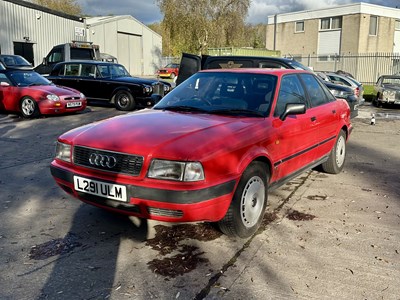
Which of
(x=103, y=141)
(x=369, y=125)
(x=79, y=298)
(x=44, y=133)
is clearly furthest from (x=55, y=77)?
(x=79, y=298)

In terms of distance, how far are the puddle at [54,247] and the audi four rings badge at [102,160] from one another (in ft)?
2.55

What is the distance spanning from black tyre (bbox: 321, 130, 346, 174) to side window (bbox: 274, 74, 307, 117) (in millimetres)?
1332

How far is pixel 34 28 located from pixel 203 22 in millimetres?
18907

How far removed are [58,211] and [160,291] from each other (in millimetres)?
2078

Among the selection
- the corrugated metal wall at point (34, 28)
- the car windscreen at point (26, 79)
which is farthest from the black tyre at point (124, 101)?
the corrugated metal wall at point (34, 28)

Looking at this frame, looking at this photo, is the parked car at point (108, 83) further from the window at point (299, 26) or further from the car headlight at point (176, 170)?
the window at point (299, 26)

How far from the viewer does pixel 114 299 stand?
275 cm

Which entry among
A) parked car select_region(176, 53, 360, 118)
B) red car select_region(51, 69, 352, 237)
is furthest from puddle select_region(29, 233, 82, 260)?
parked car select_region(176, 53, 360, 118)

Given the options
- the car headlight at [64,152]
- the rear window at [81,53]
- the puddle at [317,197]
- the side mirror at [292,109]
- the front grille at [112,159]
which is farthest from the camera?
the rear window at [81,53]

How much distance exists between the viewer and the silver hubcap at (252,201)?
3611 mm

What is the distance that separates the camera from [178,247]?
356 cm

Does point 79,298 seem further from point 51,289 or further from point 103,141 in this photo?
point 103,141

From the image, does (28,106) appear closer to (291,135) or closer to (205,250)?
(291,135)

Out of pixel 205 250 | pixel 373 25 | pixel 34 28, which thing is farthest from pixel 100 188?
pixel 373 25
